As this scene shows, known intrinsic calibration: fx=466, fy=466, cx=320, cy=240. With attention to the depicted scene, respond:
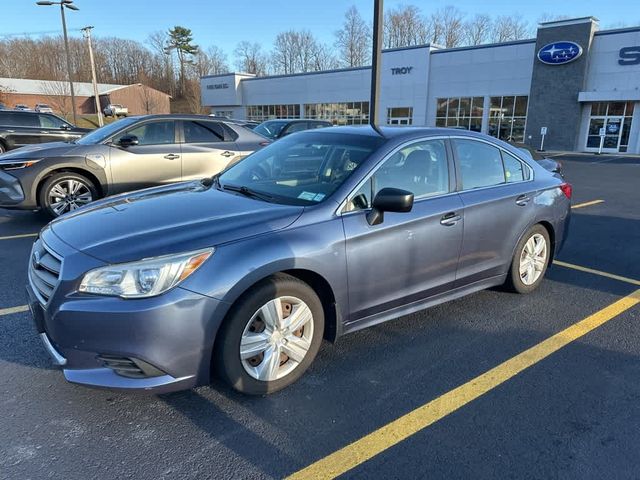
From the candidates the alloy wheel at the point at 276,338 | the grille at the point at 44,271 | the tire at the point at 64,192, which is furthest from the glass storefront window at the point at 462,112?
the grille at the point at 44,271

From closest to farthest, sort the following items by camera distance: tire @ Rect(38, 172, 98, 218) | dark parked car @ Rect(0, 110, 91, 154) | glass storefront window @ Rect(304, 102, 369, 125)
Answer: tire @ Rect(38, 172, 98, 218), dark parked car @ Rect(0, 110, 91, 154), glass storefront window @ Rect(304, 102, 369, 125)

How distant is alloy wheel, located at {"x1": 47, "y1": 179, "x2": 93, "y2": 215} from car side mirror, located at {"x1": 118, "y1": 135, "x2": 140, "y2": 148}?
2.78ft

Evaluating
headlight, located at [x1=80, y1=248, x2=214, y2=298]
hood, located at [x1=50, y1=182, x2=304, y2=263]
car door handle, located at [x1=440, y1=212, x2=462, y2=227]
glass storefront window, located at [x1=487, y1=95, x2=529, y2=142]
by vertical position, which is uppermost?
glass storefront window, located at [x1=487, y1=95, x2=529, y2=142]

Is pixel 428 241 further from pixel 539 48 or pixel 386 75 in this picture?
pixel 386 75

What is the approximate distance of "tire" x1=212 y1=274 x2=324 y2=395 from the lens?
263cm

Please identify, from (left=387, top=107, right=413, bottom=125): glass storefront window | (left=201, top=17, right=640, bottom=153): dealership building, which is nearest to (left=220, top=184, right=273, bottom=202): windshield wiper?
(left=201, top=17, right=640, bottom=153): dealership building

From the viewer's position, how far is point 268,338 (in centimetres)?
280

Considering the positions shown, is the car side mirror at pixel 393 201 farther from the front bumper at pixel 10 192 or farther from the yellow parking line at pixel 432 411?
the front bumper at pixel 10 192

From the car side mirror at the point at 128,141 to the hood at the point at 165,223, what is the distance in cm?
396

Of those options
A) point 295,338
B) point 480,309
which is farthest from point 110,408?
point 480,309

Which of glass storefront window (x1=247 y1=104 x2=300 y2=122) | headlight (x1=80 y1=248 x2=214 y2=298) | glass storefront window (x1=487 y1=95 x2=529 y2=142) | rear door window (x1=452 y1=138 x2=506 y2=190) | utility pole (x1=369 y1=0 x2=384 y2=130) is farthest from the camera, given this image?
glass storefront window (x1=247 y1=104 x2=300 y2=122)

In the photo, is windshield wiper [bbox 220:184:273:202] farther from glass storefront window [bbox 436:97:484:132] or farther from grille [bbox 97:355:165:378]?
glass storefront window [bbox 436:97:484:132]

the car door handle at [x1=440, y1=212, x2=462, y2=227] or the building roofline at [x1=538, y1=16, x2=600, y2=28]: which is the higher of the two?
the building roofline at [x1=538, y1=16, x2=600, y2=28]

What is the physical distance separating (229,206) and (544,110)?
31.7 m
